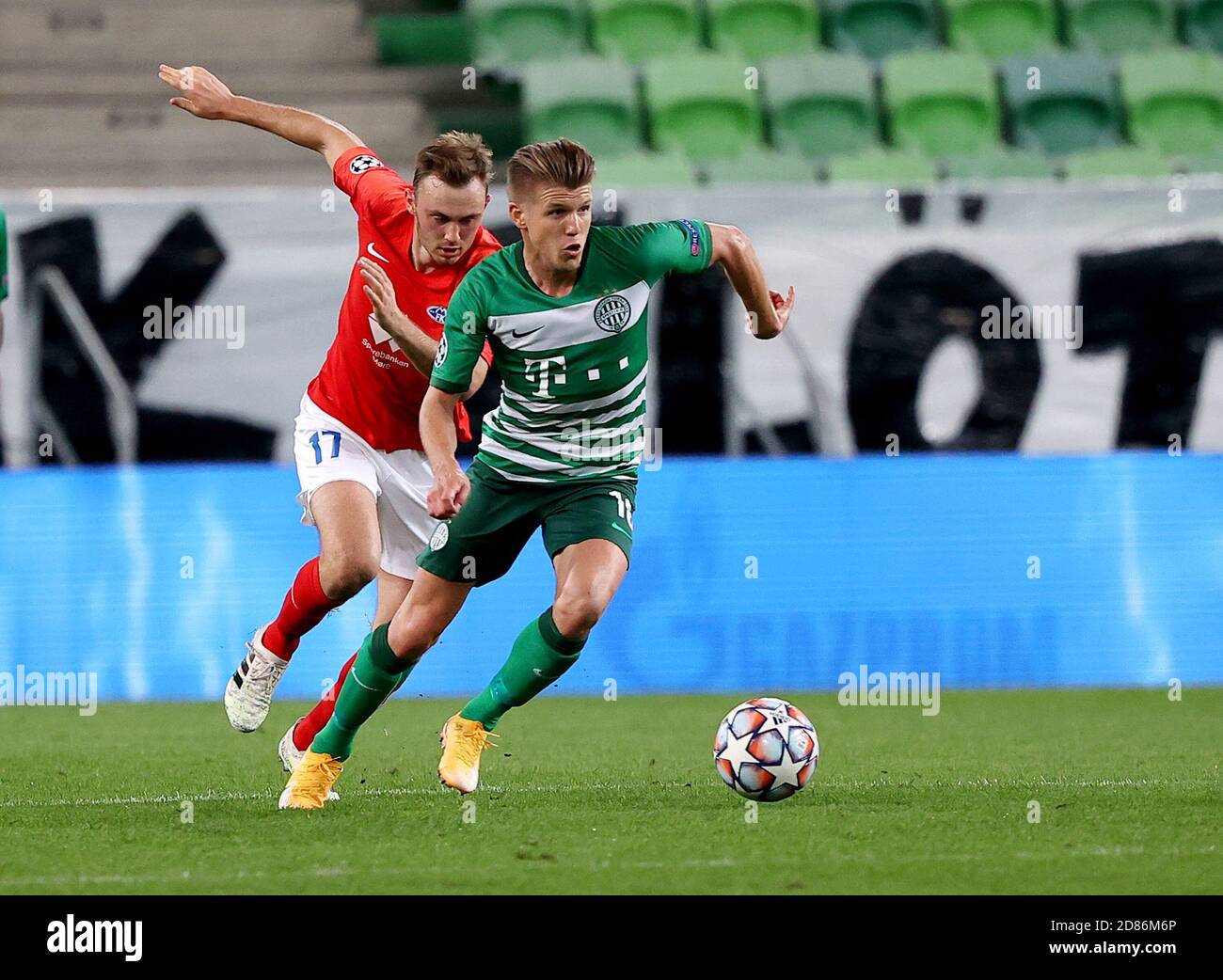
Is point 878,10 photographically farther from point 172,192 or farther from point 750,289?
point 750,289

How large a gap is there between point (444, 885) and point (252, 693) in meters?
2.46

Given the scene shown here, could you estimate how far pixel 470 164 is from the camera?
19.9ft

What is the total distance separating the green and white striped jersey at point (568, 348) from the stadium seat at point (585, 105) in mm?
7641

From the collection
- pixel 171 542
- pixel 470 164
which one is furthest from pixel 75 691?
pixel 470 164

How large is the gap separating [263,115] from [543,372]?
5.87 feet

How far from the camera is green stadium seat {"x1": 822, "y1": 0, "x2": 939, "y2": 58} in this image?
14766 millimetres

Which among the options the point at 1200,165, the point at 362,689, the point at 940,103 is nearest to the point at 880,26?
the point at 940,103

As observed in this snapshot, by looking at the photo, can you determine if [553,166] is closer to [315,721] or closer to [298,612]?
[298,612]

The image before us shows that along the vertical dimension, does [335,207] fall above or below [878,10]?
below

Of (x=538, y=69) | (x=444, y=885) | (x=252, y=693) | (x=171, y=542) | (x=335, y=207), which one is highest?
(x=538, y=69)

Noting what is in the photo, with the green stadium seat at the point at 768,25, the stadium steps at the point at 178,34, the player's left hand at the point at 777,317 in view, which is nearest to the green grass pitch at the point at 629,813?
the player's left hand at the point at 777,317

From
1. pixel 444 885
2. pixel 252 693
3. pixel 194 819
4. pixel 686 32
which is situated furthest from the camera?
pixel 686 32

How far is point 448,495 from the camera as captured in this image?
18.2ft

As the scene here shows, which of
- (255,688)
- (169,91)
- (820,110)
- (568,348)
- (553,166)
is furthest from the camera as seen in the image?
(169,91)
